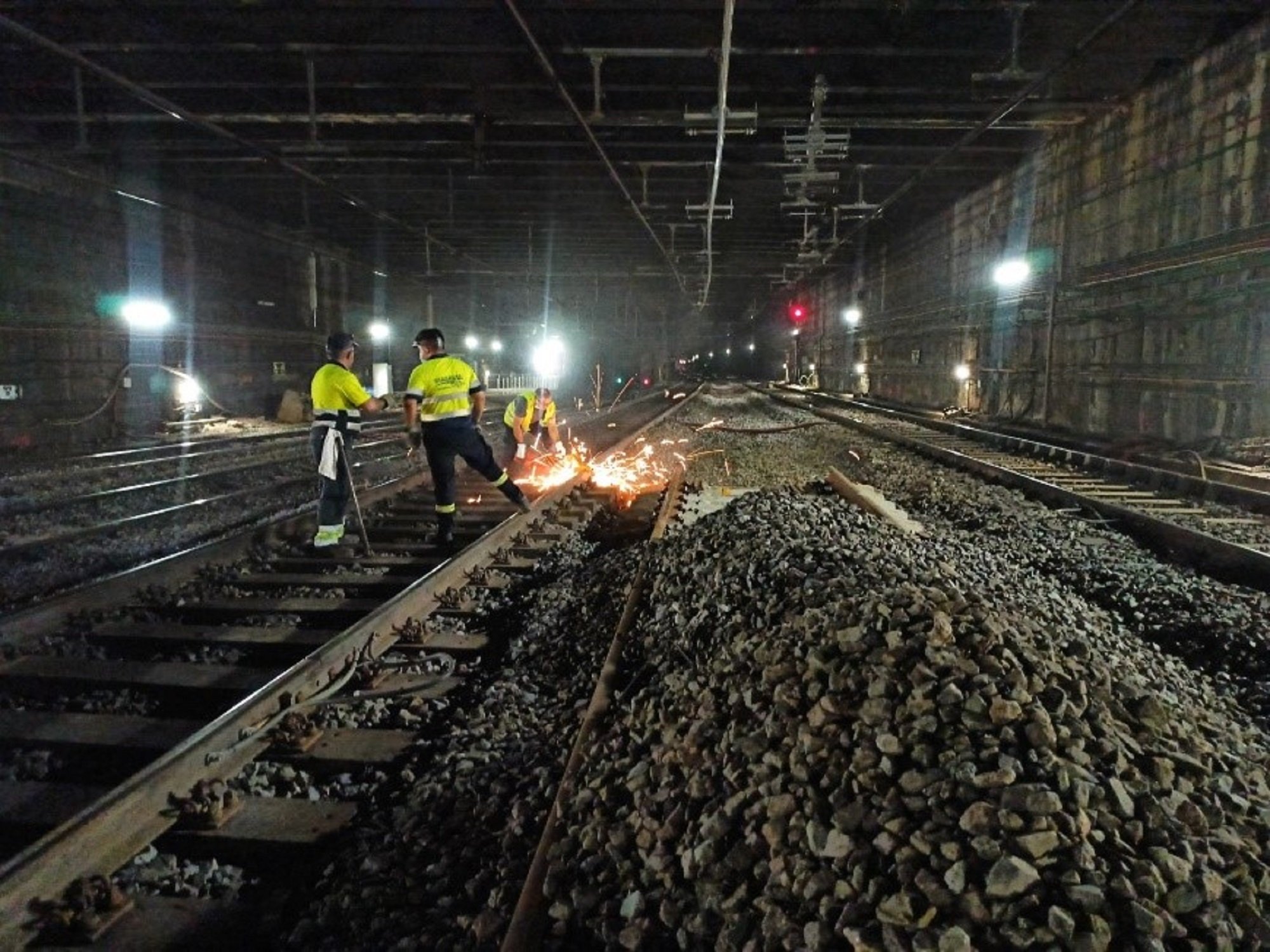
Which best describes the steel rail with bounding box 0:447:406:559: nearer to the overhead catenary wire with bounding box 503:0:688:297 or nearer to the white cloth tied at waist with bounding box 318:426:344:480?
the white cloth tied at waist with bounding box 318:426:344:480

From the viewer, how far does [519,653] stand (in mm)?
4125

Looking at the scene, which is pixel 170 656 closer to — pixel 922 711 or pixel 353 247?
pixel 922 711

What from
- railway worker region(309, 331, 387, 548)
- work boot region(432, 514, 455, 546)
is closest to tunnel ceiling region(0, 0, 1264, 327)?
railway worker region(309, 331, 387, 548)

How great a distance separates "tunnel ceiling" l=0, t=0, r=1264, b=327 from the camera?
987 cm

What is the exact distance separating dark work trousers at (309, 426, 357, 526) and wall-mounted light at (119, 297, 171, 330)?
13138 millimetres

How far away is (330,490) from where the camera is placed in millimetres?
6133

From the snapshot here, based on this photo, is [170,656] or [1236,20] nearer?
[170,656]

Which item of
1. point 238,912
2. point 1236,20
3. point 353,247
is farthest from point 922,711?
point 353,247

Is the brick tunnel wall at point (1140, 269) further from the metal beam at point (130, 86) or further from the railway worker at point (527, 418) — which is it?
the metal beam at point (130, 86)

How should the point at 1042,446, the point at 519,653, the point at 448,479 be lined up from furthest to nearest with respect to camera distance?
the point at 1042,446 < the point at 448,479 < the point at 519,653

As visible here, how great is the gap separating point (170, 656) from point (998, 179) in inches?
759

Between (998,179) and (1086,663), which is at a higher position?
(998,179)

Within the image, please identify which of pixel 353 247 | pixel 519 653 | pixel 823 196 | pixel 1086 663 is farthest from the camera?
pixel 353 247

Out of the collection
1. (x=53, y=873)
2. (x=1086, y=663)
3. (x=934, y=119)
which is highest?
(x=934, y=119)
